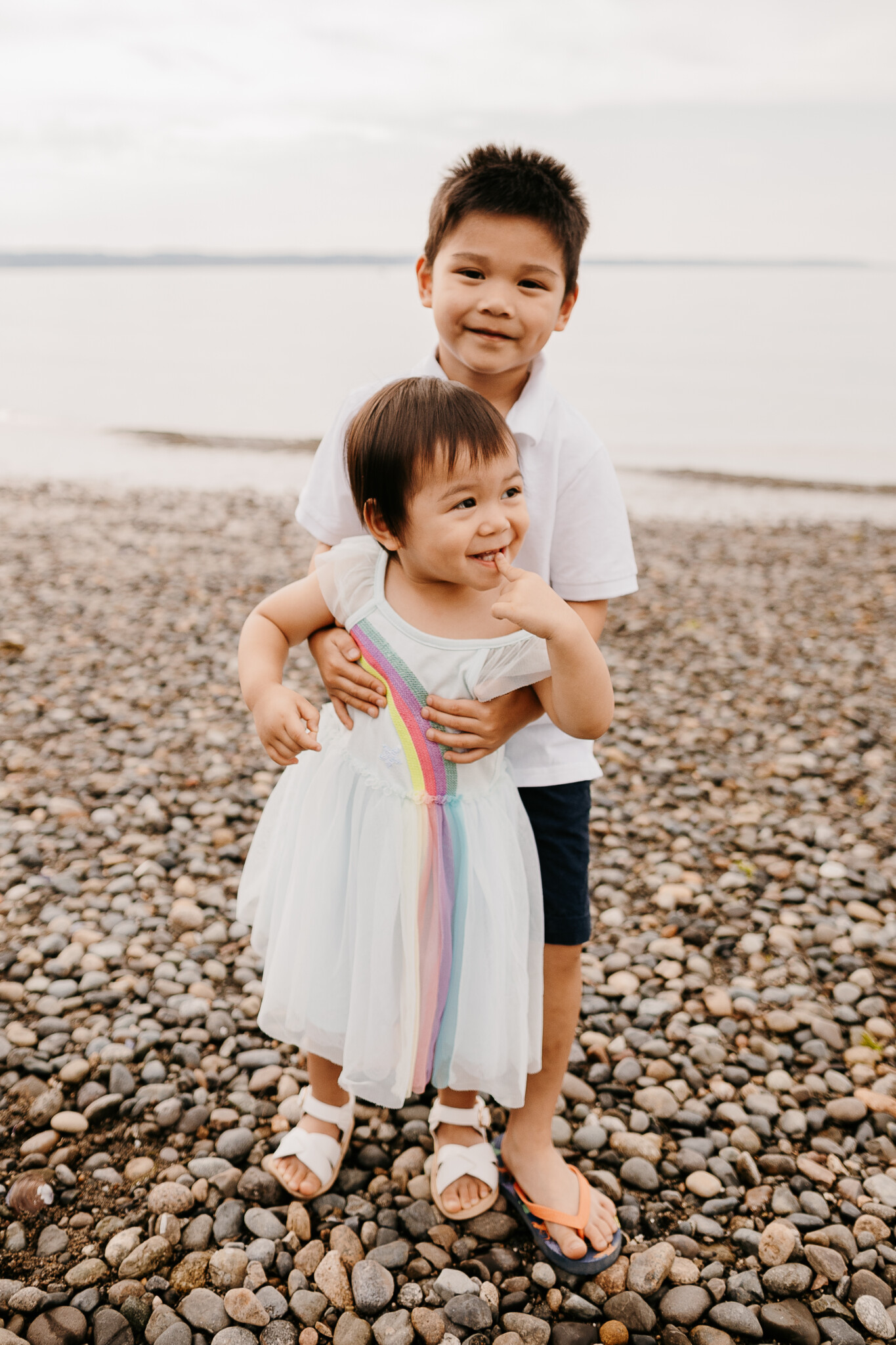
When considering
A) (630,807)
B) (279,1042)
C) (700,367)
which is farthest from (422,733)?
(700,367)

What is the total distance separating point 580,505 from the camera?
6.88 feet

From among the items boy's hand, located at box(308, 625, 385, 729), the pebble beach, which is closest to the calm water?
the pebble beach

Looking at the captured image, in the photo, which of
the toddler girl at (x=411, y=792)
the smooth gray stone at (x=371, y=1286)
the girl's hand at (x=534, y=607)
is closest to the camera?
the girl's hand at (x=534, y=607)

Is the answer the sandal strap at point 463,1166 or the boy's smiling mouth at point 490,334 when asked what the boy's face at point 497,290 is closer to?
the boy's smiling mouth at point 490,334

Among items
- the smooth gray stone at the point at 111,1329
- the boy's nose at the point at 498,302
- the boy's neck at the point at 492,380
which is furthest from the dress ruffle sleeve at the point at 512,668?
the smooth gray stone at the point at 111,1329

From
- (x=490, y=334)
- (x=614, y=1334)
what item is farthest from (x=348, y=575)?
(x=614, y=1334)

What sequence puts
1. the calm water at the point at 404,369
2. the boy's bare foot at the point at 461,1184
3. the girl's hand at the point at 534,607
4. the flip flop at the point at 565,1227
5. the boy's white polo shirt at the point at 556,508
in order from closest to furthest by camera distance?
the girl's hand at the point at 534,607
the boy's white polo shirt at the point at 556,508
the flip flop at the point at 565,1227
the boy's bare foot at the point at 461,1184
the calm water at the point at 404,369

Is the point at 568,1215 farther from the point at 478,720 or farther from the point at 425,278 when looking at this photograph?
the point at 425,278

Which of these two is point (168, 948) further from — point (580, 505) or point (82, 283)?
point (82, 283)

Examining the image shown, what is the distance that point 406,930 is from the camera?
199 centimetres

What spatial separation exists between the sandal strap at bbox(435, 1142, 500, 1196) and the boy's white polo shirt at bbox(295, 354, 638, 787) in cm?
109

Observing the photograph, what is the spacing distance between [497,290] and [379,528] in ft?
1.84

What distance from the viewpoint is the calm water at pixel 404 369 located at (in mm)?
15891

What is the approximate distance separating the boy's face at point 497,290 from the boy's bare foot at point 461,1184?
6.51 feet
